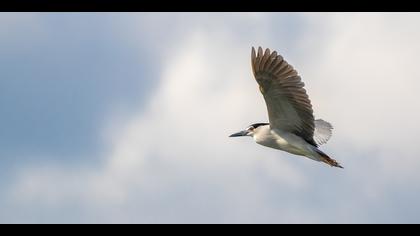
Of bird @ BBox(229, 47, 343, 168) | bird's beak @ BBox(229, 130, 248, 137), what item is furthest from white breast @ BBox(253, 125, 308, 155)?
bird's beak @ BBox(229, 130, 248, 137)

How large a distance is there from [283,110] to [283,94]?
538 millimetres

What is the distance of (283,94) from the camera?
14.0 metres

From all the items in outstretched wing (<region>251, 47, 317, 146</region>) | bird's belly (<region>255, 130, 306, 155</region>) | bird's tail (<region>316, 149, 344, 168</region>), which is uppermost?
outstretched wing (<region>251, 47, 317, 146</region>)

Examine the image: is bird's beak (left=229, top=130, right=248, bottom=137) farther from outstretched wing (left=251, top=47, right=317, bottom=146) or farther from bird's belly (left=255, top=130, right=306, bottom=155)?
outstretched wing (left=251, top=47, right=317, bottom=146)

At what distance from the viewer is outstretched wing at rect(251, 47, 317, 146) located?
44.5 feet

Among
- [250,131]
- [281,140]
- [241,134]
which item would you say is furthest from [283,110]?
[241,134]

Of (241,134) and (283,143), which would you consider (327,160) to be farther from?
(241,134)

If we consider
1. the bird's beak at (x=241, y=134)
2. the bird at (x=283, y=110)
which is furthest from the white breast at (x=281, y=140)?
the bird's beak at (x=241, y=134)

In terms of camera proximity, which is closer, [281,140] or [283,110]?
[283,110]
